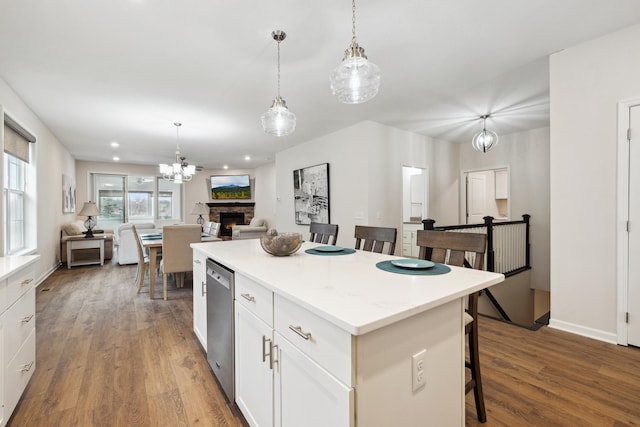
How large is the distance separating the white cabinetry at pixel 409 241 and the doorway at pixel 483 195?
1.42m

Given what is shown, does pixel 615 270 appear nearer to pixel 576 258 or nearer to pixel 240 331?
pixel 576 258

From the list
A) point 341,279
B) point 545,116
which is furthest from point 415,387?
point 545,116

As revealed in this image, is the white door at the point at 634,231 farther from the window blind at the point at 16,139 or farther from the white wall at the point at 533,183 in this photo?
the window blind at the point at 16,139

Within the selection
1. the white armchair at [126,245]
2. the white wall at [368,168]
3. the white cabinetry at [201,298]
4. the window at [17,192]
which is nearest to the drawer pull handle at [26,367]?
the white cabinetry at [201,298]

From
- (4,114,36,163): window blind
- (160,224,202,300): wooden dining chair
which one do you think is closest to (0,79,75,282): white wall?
(4,114,36,163): window blind

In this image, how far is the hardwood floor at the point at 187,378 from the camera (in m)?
1.61

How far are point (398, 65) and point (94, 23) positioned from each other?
2512 millimetres

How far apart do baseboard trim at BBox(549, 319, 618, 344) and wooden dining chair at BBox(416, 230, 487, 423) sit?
1633 millimetres

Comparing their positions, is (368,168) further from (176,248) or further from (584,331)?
(584,331)

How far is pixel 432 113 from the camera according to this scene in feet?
14.0

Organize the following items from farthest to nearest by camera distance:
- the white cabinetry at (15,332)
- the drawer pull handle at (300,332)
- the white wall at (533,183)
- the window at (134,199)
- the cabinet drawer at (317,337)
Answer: the window at (134,199) → the white wall at (533,183) → the white cabinetry at (15,332) → the drawer pull handle at (300,332) → the cabinet drawer at (317,337)

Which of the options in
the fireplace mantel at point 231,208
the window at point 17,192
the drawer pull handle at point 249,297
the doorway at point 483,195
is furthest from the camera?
the fireplace mantel at point 231,208


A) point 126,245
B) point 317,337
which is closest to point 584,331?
point 317,337

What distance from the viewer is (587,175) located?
2488mm
